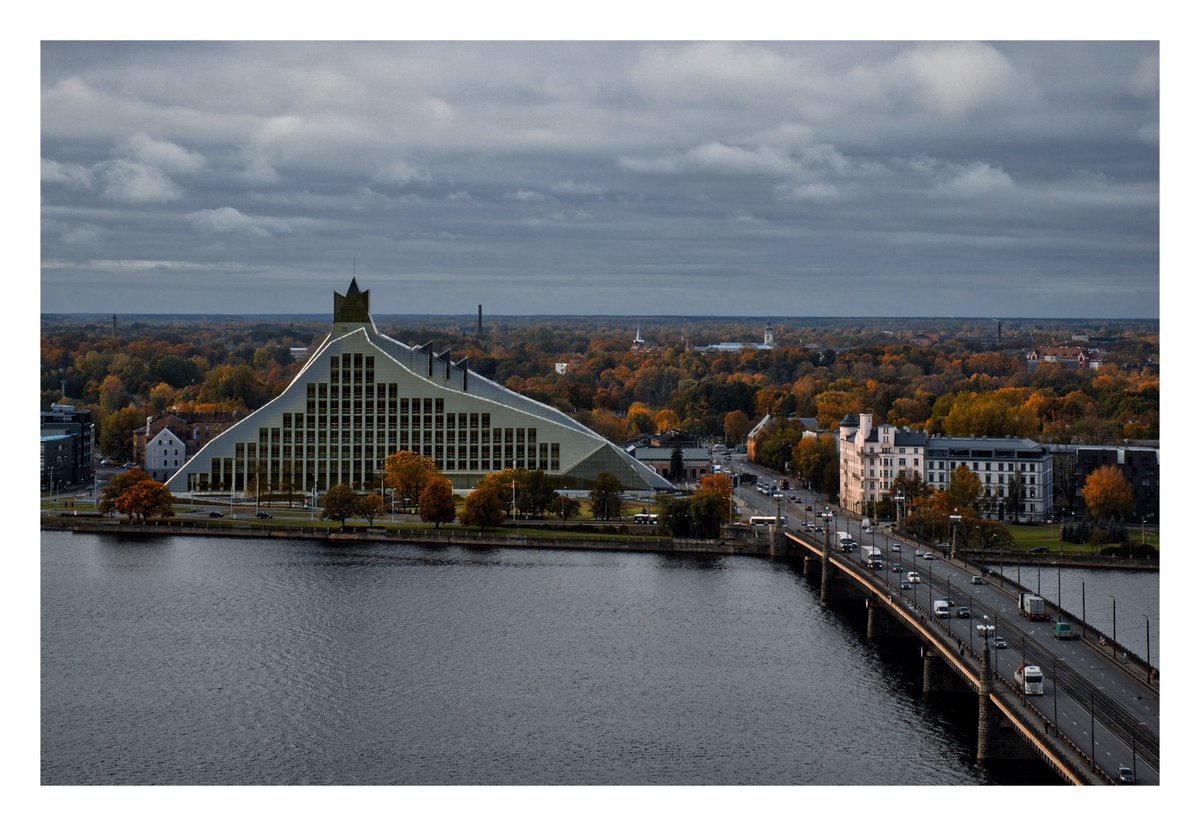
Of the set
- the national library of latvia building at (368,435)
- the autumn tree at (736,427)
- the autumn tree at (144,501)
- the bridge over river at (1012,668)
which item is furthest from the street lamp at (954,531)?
the autumn tree at (736,427)

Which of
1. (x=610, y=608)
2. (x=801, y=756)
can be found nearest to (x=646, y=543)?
(x=610, y=608)

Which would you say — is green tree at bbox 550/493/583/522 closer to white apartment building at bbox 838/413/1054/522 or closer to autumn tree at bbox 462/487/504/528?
autumn tree at bbox 462/487/504/528

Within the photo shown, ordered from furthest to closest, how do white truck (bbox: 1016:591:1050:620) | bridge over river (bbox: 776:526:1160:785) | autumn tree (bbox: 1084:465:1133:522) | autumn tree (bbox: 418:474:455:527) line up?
1. autumn tree (bbox: 418:474:455:527)
2. autumn tree (bbox: 1084:465:1133:522)
3. white truck (bbox: 1016:591:1050:620)
4. bridge over river (bbox: 776:526:1160:785)

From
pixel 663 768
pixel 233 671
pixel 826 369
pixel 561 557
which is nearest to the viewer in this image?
pixel 663 768

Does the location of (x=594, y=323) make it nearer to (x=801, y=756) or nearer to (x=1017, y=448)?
(x=1017, y=448)

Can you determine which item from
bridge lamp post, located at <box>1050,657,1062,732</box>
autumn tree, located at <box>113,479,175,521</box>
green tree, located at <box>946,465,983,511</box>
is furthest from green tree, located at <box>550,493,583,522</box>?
bridge lamp post, located at <box>1050,657,1062,732</box>

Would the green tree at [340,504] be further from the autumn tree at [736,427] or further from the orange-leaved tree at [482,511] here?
the autumn tree at [736,427]
